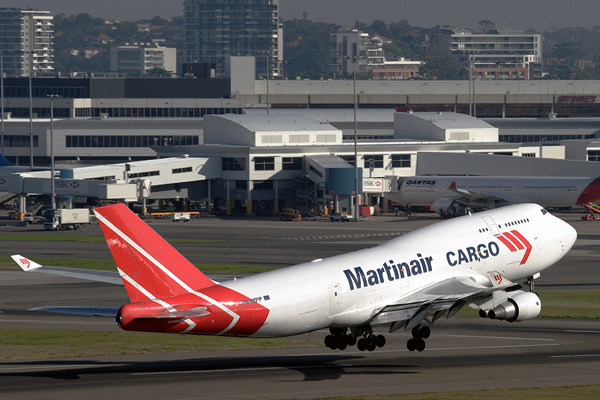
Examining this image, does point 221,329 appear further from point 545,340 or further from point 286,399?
point 545,340

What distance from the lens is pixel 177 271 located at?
37969 mm

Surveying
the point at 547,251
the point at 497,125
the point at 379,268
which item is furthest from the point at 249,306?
the point at 497,125

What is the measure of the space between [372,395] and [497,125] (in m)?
158

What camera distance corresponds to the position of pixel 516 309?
1742 inches

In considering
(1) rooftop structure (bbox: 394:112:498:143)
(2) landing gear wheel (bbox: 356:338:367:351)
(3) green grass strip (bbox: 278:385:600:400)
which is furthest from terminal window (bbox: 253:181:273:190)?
(3) green grass strip (bbox: 278:385:600:400)

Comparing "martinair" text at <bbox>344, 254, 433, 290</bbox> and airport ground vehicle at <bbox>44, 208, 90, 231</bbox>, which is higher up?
"martinair" text at <bbox>344, 254, 433, 290</bbox>

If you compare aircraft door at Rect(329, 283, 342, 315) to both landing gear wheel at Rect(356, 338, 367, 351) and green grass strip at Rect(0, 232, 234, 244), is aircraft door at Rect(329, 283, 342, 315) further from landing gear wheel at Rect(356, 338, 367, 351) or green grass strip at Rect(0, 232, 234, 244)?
green grass strip at Rect(0, 232, 234, 244)

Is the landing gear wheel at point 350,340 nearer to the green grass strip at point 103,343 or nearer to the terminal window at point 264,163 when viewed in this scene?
the green grass strip at point 103,343

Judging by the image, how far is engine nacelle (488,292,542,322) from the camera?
145 ft

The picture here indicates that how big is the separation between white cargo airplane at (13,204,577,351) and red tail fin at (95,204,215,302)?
0.04m

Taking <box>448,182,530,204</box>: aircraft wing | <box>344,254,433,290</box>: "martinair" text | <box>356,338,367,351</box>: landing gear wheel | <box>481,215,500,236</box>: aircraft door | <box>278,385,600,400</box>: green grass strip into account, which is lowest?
<box>448,182,530,204</box>: aircraft wing

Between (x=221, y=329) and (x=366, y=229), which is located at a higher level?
(x=221, y=329)

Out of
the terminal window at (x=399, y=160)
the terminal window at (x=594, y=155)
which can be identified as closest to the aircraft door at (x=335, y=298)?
the terminal window at (x=399, y=160)

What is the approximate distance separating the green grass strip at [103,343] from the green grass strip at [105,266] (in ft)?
88.0
